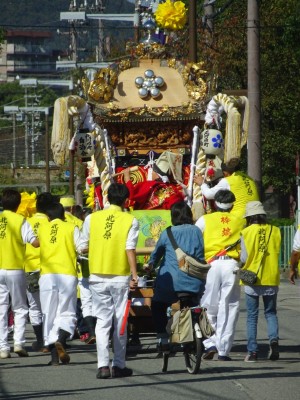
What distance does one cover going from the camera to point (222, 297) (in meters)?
15.0

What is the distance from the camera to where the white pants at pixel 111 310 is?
13359 millimetres

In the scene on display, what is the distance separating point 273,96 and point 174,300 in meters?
25.3

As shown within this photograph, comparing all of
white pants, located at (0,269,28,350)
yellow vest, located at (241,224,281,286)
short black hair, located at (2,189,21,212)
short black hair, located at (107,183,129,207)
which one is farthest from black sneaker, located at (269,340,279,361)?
short black hair, located at (2,189,21,212)

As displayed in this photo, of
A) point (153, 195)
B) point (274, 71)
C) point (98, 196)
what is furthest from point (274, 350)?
point (274, 71)

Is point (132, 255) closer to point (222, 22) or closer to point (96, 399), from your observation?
point (96, 399)

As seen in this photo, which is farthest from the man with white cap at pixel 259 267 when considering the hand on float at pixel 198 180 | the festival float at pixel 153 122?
the festival float at pixel 153 122

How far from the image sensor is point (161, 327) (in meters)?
14.1

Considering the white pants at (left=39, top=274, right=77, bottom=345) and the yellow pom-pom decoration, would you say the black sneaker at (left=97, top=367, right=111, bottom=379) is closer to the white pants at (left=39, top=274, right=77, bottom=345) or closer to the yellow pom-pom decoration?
the white pants at (left=39, top=274, right=77, bottom=345)

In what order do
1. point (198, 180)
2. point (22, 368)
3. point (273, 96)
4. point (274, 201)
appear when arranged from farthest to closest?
point (274, 201) < point (273, 96) < point (198, 180) < point (22, 368)

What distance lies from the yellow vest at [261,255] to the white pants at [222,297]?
22cm

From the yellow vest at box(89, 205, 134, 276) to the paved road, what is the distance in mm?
1110

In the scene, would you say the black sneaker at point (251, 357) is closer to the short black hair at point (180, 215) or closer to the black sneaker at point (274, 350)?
the black sneaker at point (274, 350)

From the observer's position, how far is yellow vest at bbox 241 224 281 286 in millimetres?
15000

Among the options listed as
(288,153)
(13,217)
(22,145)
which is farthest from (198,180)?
(22,145)
